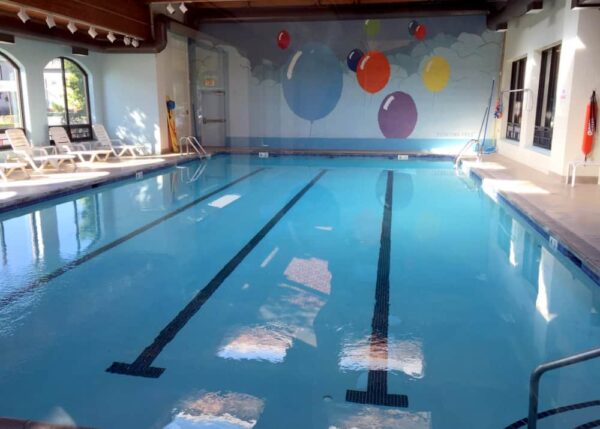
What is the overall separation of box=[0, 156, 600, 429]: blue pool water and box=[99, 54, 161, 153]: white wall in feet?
18.1

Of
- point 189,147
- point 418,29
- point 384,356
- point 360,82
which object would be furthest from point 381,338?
point 189,147

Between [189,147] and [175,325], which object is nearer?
[175,325]

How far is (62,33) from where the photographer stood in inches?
376

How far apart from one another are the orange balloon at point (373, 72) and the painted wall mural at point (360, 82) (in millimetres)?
25

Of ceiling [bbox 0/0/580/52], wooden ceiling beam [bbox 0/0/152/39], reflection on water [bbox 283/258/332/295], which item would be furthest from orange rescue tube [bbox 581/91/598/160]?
wooden ceiling beam [bbox 0/0/152/39]

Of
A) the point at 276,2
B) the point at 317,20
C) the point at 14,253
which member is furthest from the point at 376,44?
the point at 14,253

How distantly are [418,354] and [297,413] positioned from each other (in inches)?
35.9

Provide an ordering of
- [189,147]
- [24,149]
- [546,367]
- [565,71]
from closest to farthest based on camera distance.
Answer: [546,367] < [565,71] < [24,149] < [189,147]

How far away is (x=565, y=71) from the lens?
25.2 feet

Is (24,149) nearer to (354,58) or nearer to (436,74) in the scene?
(354,58)

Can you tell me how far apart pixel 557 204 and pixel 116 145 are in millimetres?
9700

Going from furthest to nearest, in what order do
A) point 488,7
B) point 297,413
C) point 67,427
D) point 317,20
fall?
1. point 317,20
2. point 488,7
3. point 297,413
4. point 67,427

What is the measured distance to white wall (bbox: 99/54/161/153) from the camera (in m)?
11.6

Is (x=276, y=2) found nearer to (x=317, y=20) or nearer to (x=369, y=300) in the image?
(x=317, y=20)
